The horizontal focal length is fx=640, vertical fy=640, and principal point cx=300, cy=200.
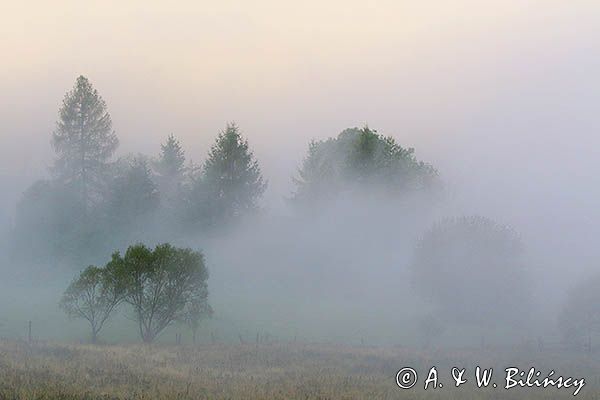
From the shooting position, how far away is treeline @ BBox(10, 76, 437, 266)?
7412 cm

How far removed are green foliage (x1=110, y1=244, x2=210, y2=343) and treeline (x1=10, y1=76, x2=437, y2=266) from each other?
88.3 ft

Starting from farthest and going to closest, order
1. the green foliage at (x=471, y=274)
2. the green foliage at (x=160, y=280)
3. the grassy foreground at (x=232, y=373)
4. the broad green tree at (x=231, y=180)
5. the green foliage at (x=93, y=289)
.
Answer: the broad green tree at (x=231, y=180) < the green foliage at (x=471, y=274) < the green foliage at (x=160, y=280) < the green foliage at (x=93, y=289) < the grassy foreground at (x=232, y=373)

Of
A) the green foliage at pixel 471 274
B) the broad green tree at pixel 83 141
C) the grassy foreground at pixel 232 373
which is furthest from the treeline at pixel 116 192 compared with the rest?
the grassy foreground at pixel 232 373

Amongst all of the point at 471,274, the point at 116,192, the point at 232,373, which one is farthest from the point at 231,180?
the point at 232,373

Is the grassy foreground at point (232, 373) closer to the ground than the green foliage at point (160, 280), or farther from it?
closer to the ground

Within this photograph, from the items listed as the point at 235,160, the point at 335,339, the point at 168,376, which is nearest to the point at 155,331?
the point at 335,339

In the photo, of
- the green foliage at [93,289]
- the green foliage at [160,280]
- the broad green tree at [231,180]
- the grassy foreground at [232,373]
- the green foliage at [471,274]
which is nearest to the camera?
the grassy foreground at [232,373]

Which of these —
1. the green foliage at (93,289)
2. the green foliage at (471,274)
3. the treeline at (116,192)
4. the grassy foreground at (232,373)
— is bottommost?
the grassy foreground at (232,373)

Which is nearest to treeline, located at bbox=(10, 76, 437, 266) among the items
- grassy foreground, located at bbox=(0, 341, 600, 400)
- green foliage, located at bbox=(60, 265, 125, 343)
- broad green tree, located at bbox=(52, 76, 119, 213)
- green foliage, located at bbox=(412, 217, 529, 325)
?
broad green tree, located at bbox=(52, 76, 119, 213)

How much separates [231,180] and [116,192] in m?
14.3

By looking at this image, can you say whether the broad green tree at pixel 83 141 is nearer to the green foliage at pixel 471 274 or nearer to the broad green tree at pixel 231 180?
the broad green tree at pixel 231 180

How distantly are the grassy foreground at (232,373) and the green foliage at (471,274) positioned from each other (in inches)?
1018

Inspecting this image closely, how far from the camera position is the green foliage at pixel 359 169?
87500mm

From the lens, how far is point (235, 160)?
3268 inches
